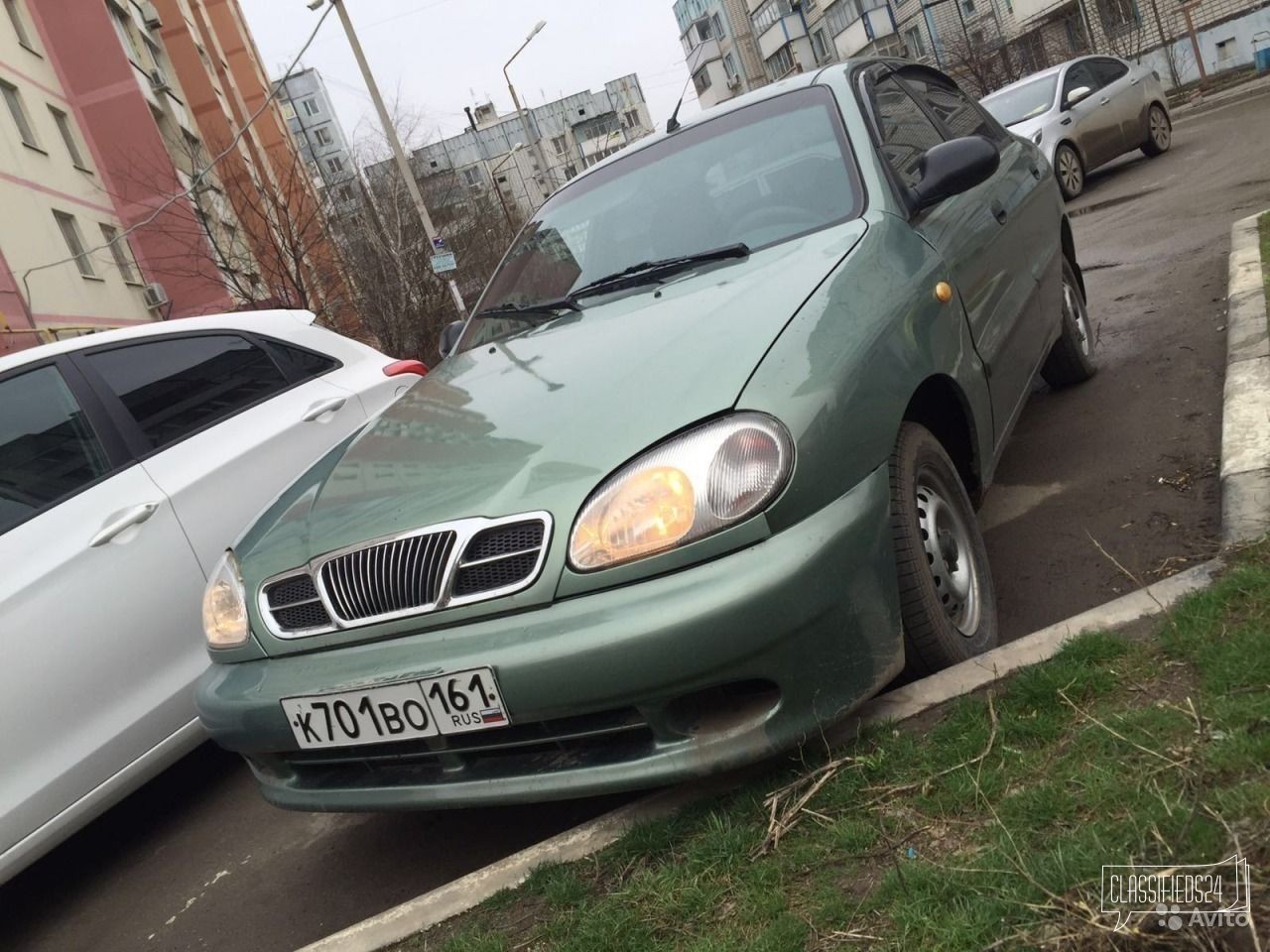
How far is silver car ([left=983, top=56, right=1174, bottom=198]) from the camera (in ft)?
41.6

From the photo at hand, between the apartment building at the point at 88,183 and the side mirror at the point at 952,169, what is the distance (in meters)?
17.0

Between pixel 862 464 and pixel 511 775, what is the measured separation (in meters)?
0.99

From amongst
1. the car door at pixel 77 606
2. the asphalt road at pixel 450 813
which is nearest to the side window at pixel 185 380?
the car door at pixel 77 606

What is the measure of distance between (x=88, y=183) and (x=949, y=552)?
26.4 metres

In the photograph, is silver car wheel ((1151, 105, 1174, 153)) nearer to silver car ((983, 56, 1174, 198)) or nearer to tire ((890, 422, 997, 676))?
silver car ((983, 56, 1174, 198))

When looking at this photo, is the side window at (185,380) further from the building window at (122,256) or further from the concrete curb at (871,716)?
the building window at (122,256)

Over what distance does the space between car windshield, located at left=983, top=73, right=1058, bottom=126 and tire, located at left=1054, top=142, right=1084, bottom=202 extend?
55 centimetres

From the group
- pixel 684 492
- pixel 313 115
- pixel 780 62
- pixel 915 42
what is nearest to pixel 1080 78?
pixel 684 492

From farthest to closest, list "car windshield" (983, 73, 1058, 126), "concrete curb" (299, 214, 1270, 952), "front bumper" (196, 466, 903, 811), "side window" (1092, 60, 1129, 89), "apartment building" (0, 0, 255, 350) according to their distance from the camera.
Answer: "apartment building" (0, 0, 255, 350) < "side window" (1092, 60, 1129, 89) < "car windshield" (983, 73, 1058, 126) < "concrete curb" (299, 214, 1270, 952) < "front bumper" (196, 466, 903, 811)

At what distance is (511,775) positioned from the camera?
235 centimetres

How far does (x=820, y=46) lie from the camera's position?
185 feet

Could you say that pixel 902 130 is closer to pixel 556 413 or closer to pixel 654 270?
pixel 654 270

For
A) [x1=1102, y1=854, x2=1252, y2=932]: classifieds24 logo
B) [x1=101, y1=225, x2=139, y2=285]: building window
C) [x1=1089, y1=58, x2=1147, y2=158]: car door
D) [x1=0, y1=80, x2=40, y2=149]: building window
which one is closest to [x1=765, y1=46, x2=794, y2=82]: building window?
[x1=101, y1=225, x2=139, y2=285]: building window

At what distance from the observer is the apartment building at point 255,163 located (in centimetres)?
1670
